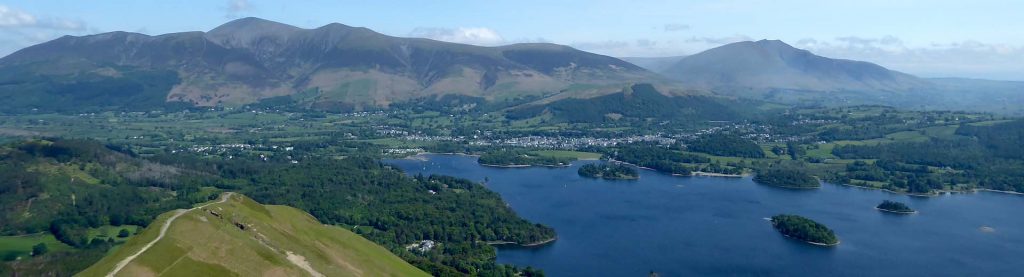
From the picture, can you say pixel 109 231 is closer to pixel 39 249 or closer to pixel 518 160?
pixel 39 249

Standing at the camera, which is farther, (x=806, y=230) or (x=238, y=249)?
(x=806, y=230)

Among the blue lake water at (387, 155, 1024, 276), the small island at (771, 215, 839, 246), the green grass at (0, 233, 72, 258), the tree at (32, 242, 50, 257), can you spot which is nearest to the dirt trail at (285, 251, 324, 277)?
the blue lake water at (387, 155, 1024, 276)

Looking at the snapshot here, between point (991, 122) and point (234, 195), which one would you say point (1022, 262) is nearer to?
point (234, 195)

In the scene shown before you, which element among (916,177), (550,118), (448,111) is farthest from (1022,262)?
(448,111)

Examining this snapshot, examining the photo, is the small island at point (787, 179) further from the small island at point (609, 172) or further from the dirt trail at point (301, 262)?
the dirt trail at point (301, 262)

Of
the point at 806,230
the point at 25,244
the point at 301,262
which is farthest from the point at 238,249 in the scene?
the point at 806,230

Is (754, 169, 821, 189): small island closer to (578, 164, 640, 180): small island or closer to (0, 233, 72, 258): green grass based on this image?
(578, 164, 640, 180): small island
